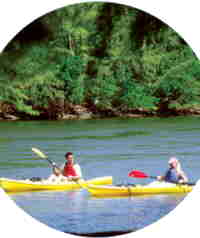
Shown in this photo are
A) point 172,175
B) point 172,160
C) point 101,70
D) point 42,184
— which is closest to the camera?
point 172,160

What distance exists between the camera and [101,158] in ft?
38.9

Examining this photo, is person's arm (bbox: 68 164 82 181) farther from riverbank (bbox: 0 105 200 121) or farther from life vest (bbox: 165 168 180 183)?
life vest (bbox: 165 168 180 183)

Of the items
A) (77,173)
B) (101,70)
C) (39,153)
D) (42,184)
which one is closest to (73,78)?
(101,70)

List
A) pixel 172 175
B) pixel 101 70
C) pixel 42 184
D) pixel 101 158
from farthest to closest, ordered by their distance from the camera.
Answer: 1. pixel 101 70
2. pixel 42 184
3. pixel 101 158
4. pixel 172 175

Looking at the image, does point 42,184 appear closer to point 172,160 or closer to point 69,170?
point 69,170

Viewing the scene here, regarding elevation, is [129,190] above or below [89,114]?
below

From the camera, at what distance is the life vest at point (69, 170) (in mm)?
11742

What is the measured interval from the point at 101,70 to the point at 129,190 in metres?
1.20

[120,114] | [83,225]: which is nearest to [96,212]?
[83,225]

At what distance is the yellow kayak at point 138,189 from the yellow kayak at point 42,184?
0.20 feet

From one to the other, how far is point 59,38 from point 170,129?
140 cm

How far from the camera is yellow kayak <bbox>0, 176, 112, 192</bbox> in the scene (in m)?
11.6

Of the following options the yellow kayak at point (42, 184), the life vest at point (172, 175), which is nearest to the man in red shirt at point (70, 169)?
the yellow kayak at point (42, 184)

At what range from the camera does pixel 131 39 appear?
1216 cm
